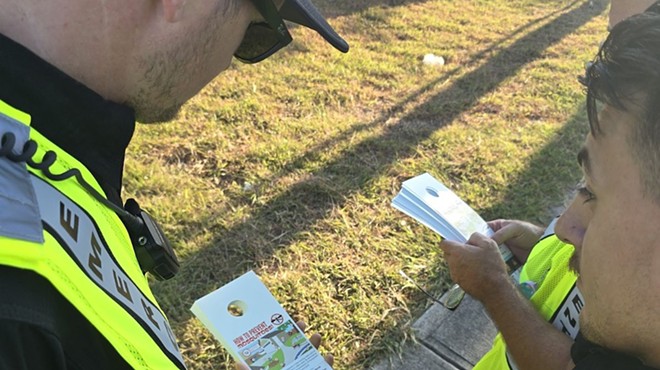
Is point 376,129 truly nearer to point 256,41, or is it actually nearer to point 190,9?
point 256,41

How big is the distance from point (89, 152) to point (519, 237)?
1.63 meters

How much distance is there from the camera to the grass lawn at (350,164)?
9.87 feet

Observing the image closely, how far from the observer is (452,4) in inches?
297

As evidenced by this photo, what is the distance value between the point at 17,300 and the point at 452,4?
749 centimetres

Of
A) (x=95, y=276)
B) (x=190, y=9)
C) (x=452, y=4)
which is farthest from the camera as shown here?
(x=452, y=4)

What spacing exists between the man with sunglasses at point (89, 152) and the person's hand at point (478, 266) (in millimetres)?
943

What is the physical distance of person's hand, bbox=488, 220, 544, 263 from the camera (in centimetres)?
220

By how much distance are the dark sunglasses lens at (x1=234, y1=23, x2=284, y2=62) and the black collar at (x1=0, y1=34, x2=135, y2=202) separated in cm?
41

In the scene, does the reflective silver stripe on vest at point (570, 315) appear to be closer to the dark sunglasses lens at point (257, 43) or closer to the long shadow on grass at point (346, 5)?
the dark sunglasses lens at point (257, 43)

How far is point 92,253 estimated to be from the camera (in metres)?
0.87

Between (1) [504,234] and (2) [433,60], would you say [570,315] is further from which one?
(2) [433,60]

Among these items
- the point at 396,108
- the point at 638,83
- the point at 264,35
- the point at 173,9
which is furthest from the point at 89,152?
the point at 396,108

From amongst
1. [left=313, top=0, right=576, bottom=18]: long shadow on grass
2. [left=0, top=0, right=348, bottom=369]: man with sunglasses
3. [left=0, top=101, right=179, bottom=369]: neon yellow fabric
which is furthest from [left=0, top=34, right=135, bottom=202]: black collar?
[left=313, top=0, right=576, bottom=18]: long shadow on grass

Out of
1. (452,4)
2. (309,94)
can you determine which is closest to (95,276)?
(309,94)
